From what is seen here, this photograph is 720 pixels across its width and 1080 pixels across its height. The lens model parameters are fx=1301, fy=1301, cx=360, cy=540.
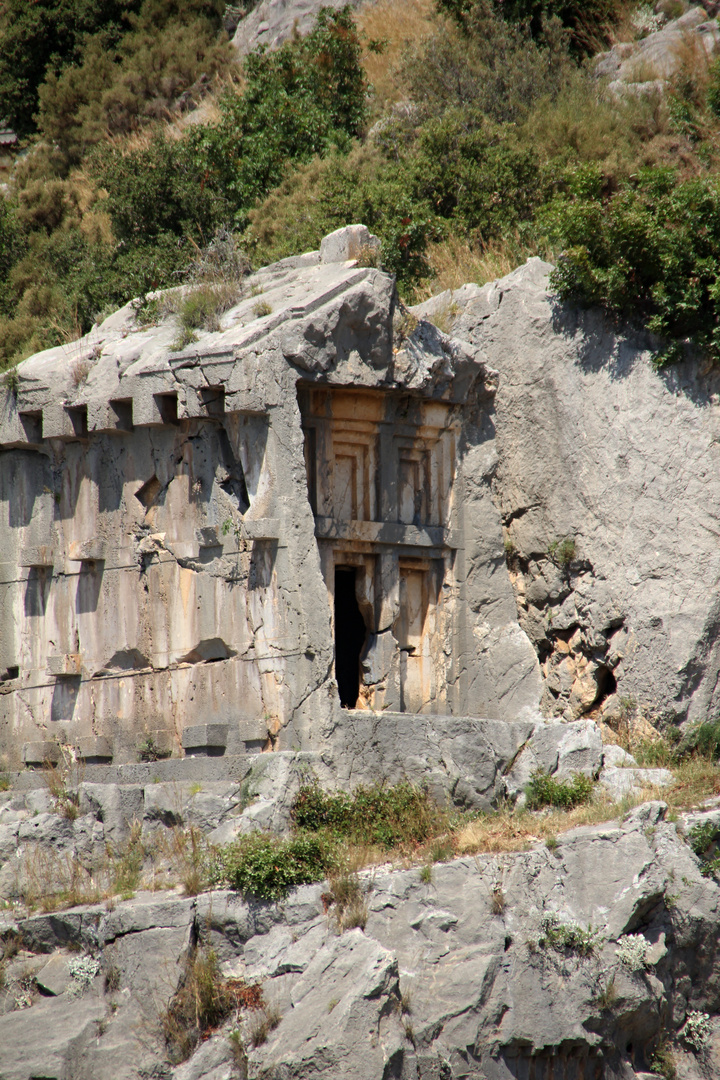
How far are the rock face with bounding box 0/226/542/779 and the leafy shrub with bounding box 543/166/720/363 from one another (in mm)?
2066

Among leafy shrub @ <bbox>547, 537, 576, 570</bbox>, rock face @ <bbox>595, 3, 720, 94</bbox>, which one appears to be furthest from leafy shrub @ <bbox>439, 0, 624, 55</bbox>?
leafy shrub @ <bbox>547, 537, 576, 570</bbox>

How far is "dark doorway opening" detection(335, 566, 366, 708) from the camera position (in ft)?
58.3

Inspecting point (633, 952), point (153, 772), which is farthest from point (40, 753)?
point (633, 952)

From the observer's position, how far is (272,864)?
536 inches

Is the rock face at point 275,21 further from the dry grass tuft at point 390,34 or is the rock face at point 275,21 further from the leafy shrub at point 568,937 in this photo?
the leafy shrub at point 568,937

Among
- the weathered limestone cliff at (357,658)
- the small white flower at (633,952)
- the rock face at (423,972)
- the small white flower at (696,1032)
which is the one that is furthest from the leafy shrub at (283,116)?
the small white flower at (696,1032)

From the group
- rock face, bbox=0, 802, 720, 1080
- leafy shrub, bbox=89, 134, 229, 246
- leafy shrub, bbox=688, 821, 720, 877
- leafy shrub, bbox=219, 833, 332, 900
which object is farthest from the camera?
leafy shrub, bbox=89, 134, 229, 246

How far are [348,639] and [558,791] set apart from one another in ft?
13.3

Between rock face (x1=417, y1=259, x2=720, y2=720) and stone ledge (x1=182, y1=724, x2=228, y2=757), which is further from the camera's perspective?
rock face (x1=417, y1=259, x2=720, y2=720)

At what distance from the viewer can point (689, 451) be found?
56.0 feet

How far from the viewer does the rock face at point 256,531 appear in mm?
15656

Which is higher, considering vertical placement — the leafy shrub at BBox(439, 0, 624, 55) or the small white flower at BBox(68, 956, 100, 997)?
the leafy shrub at BBox(439, 0, 624, 55)

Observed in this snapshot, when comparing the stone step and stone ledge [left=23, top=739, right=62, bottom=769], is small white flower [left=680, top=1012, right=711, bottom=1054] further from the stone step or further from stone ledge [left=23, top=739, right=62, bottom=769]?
stone ledge [left=23, top=739, right=62, bottom=769]

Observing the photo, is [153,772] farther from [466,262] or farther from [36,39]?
[36,39]
